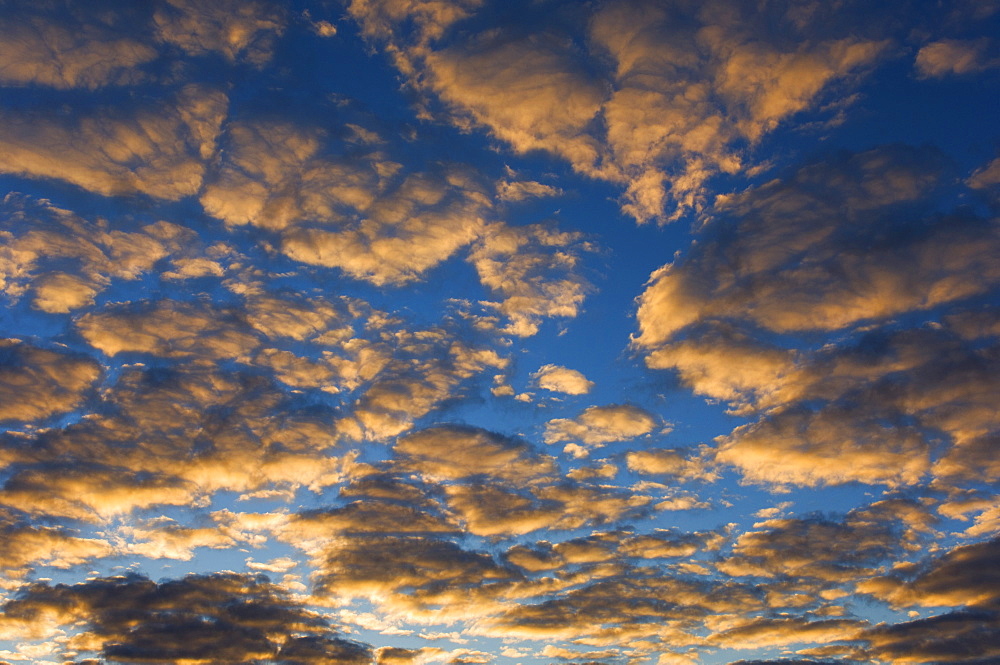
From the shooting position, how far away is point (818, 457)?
95.7ft

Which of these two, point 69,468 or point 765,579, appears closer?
point 69,468

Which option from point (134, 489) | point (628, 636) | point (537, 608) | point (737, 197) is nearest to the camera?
point (737, 197)

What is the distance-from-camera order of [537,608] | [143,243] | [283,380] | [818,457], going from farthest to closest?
[537,608] → [818,457] → [283,380] → [143,243]

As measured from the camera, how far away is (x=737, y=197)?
1953 centimetres

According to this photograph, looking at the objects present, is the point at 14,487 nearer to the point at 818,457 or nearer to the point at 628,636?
the point at 818,457

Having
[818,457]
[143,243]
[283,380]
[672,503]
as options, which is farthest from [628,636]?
[143,243]

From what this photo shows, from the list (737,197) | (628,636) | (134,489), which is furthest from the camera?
(628,636)

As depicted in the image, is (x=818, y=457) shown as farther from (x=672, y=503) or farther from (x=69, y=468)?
(x=69, y=468)

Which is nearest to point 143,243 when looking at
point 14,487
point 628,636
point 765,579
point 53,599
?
point 14,487

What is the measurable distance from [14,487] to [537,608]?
113ft

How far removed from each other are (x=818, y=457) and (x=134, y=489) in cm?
3550

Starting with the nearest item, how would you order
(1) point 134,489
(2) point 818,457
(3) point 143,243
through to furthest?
(3) point 143,243 → (2) point 818,457 → (1) point 134,489

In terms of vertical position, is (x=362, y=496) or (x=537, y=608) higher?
(x=362, y=496)

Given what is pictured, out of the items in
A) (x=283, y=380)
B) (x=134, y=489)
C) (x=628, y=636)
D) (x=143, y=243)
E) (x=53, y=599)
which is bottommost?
(x=628, y=636)
